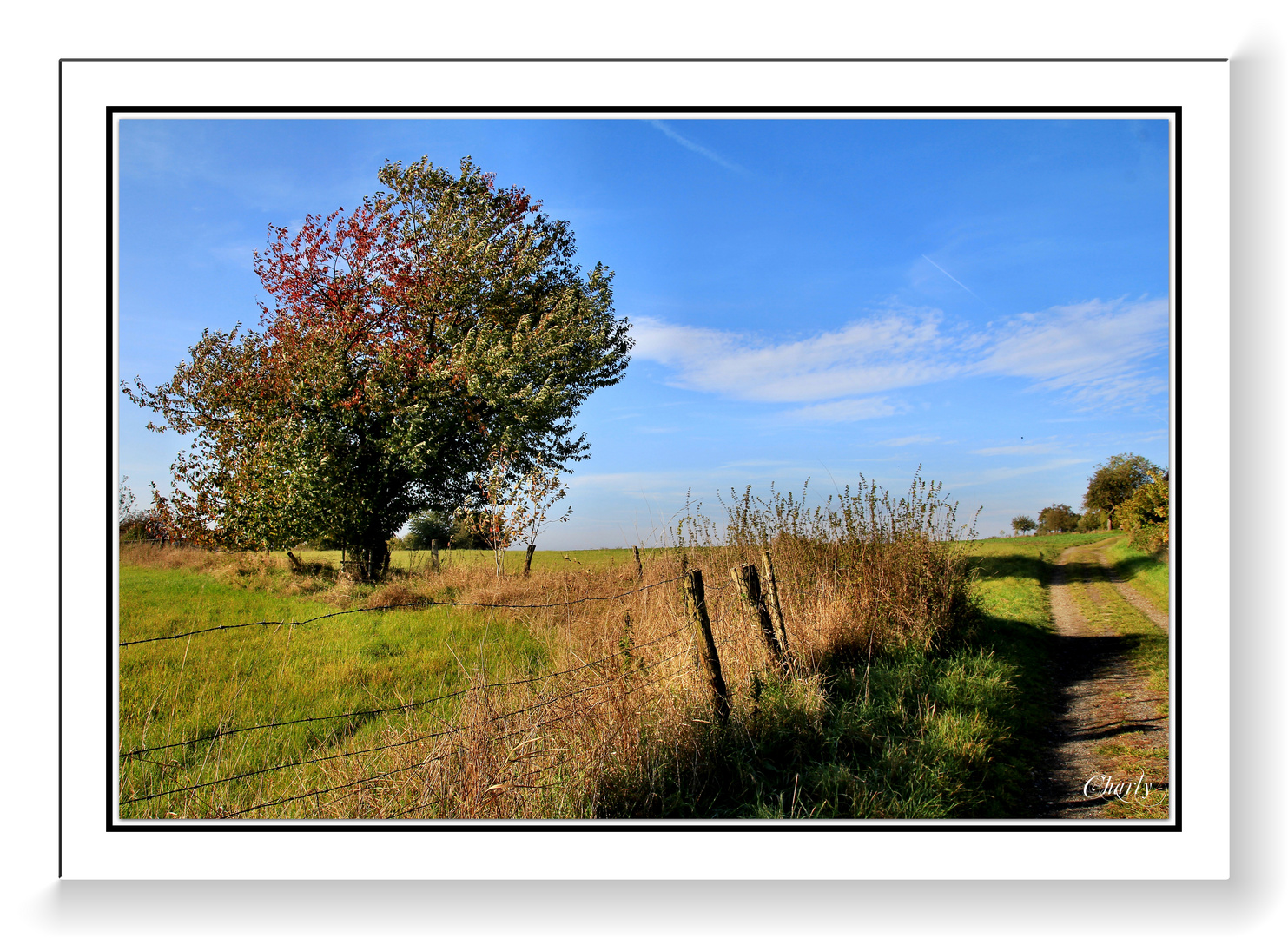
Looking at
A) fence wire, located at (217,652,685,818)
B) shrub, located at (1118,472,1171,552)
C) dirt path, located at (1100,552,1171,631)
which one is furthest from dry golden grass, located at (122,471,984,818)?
dirt path, located at (1100,552,1171,631)

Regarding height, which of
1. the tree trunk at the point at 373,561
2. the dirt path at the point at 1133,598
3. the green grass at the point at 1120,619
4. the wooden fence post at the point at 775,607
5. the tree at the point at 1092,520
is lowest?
the green grass at the point at 1120,619

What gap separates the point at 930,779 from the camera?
355cm

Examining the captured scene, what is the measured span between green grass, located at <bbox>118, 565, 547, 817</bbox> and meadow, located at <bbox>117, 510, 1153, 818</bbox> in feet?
0.11

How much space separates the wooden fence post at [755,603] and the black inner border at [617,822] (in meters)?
1.95

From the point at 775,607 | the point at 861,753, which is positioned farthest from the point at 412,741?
the point at 775,607

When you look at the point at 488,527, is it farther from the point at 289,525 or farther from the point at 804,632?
the point at 804,632

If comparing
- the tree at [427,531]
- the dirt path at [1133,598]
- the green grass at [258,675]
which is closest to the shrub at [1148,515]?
the dirt path at [1133,598]

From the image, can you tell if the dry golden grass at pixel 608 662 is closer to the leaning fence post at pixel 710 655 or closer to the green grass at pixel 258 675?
the leaning fence post at pixel 710 655

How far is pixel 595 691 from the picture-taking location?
3.39 meters

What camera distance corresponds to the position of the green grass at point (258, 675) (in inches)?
145

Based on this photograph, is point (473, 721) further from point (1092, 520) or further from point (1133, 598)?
point (1133, 598)

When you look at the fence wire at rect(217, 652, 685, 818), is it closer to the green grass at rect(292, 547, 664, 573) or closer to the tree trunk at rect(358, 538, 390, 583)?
the green grass at rect(292, 547, 664, 573)

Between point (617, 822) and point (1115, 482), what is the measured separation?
597cm
